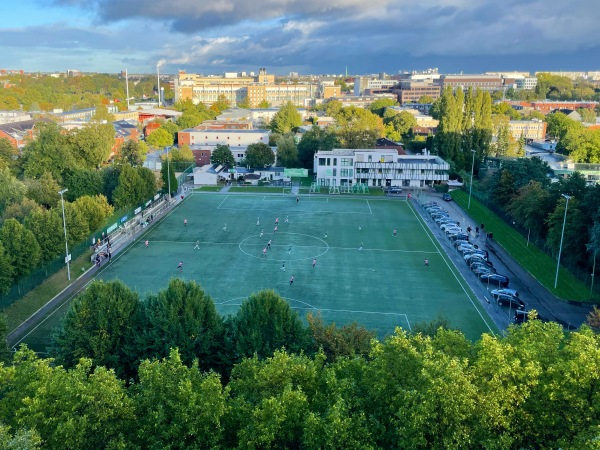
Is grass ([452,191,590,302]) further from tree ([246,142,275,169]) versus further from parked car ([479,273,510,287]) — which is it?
tree ([246,142,275,169])

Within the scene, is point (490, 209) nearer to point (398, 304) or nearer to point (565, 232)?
point (565, 232)

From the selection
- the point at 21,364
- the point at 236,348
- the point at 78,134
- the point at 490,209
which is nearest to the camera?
the point at 21,364

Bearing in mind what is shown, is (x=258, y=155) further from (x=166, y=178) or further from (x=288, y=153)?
(x=166, y=178)

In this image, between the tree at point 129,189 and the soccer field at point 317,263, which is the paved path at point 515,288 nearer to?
the soccer field at point 317,263

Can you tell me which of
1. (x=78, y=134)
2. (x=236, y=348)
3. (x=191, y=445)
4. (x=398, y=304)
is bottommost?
(x=398, y=304)

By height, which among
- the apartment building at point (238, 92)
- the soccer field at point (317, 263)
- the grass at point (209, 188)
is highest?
the apartment building at point (238, 92)

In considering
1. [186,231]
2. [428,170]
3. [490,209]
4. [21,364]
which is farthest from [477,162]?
[21,364]

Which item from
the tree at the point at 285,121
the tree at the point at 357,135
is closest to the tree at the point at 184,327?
the tree at the point at 357,135

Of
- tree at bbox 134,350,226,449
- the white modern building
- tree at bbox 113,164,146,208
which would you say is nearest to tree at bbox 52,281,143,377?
tree at bbox 134,350,226,449
